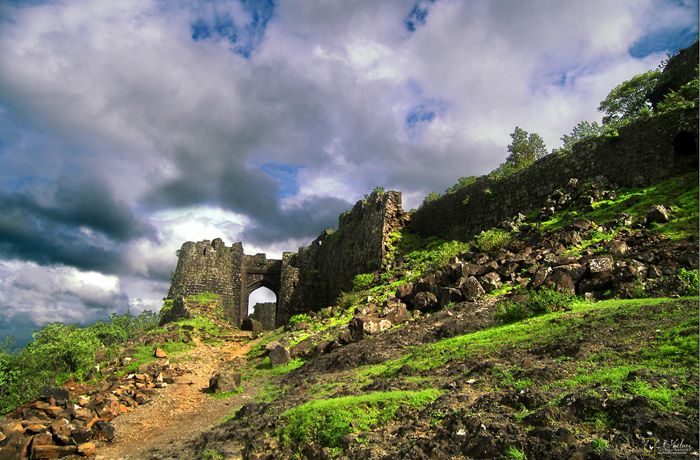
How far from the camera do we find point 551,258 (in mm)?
14117

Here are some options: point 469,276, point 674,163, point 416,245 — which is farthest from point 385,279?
point 674,163

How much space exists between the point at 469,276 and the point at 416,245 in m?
13.9

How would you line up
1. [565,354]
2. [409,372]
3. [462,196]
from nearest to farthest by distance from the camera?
1. [565,354]
2. [409,372]
3. [462,196]

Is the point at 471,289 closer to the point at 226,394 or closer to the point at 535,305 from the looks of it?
the point at 535,305

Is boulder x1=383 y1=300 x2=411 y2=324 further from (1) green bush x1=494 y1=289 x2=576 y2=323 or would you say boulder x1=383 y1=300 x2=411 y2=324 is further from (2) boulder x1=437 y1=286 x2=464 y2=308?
(1) green bush x1=494 y1=289 x2=576 y2=323

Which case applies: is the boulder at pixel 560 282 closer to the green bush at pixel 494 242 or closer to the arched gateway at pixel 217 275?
the green bush at pixel 494 242

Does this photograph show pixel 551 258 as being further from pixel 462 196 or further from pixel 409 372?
pixel 462 196

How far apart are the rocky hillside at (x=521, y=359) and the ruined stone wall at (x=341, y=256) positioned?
12.7m

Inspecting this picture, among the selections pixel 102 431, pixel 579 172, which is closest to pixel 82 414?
pixel 102 431

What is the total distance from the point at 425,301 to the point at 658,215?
7543 millimetres

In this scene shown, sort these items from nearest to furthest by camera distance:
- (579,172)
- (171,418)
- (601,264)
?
(601,264) → (171,418) → (579,172)

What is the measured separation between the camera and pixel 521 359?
821 cm

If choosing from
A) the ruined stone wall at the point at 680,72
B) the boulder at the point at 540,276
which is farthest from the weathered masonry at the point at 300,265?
the boulder at the point at 540,276

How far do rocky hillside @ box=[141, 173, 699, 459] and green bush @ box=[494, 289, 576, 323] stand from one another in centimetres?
5
